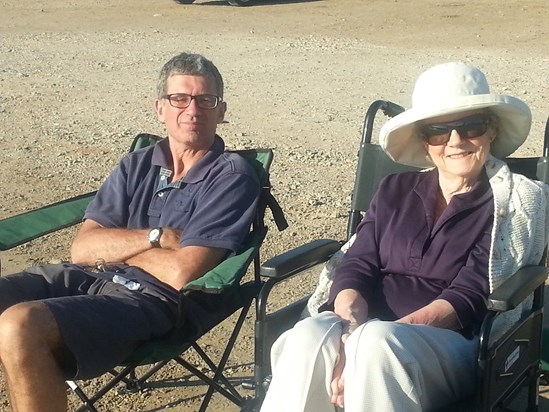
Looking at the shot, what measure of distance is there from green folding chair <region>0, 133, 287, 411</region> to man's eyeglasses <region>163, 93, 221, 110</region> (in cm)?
28

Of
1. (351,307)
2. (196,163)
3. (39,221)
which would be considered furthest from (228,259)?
(39,221)

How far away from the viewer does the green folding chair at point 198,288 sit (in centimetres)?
359

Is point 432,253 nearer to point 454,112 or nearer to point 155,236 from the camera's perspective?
point 454,112

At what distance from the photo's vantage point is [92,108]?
10406mm

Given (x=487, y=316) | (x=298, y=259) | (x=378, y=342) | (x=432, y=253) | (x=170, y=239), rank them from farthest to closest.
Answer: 1. (x=170, y=239)
2. (x=298, y=259)
3. (x=432, y=253)
4. (x=487, y=316)
5. (x=378, y=342)

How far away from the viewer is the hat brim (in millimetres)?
3465

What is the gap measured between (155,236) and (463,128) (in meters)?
1.26

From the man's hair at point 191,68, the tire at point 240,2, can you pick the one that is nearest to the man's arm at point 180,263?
the man's hair at point 191,68

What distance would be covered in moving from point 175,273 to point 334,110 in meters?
6.29

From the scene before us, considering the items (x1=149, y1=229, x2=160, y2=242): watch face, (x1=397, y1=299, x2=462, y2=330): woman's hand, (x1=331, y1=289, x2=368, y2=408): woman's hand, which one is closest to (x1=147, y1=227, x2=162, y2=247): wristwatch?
(x1=149, y1=229, x2=160, y2=242): watch face

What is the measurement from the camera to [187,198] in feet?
13.3

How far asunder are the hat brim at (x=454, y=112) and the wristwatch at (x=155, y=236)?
936 mm

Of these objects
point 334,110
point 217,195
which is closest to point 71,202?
point 217,195

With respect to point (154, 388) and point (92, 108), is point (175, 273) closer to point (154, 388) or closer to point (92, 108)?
point (154, 388)
